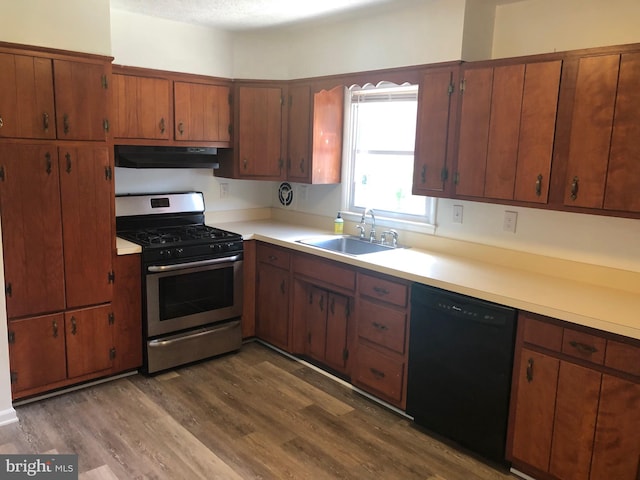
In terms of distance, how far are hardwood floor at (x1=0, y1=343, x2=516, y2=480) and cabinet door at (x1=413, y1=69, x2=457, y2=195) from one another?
1.46 m

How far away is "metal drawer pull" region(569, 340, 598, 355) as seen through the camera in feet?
7.23

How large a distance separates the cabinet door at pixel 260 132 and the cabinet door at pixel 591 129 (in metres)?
2.27

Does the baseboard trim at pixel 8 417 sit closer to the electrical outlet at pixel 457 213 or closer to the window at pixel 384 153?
the window at pixel 384 153

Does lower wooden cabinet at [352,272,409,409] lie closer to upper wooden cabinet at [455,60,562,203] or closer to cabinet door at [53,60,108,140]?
upper wooden cabinet at [455,60,562,203]

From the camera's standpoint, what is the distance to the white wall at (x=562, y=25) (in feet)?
8.45

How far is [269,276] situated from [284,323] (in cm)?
38

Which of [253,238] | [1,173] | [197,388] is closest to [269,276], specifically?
[253,238]

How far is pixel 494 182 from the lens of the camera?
9.31 feet

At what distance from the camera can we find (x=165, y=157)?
3754 mm

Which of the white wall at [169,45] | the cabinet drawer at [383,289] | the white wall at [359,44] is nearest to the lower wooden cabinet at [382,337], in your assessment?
the cabinet drawer at [383,289]

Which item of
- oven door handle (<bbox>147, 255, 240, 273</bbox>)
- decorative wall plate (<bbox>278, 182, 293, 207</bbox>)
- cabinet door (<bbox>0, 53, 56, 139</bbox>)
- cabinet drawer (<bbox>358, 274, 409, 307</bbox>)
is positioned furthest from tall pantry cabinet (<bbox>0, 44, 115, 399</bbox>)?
decorative wall plate (<bbox>278, 182, 293, 207</bbox>)

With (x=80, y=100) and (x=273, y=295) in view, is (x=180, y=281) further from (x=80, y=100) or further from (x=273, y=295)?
(x=80, y=100)

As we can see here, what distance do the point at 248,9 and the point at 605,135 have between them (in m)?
2.33

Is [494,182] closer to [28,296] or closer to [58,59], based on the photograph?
[58,59]
